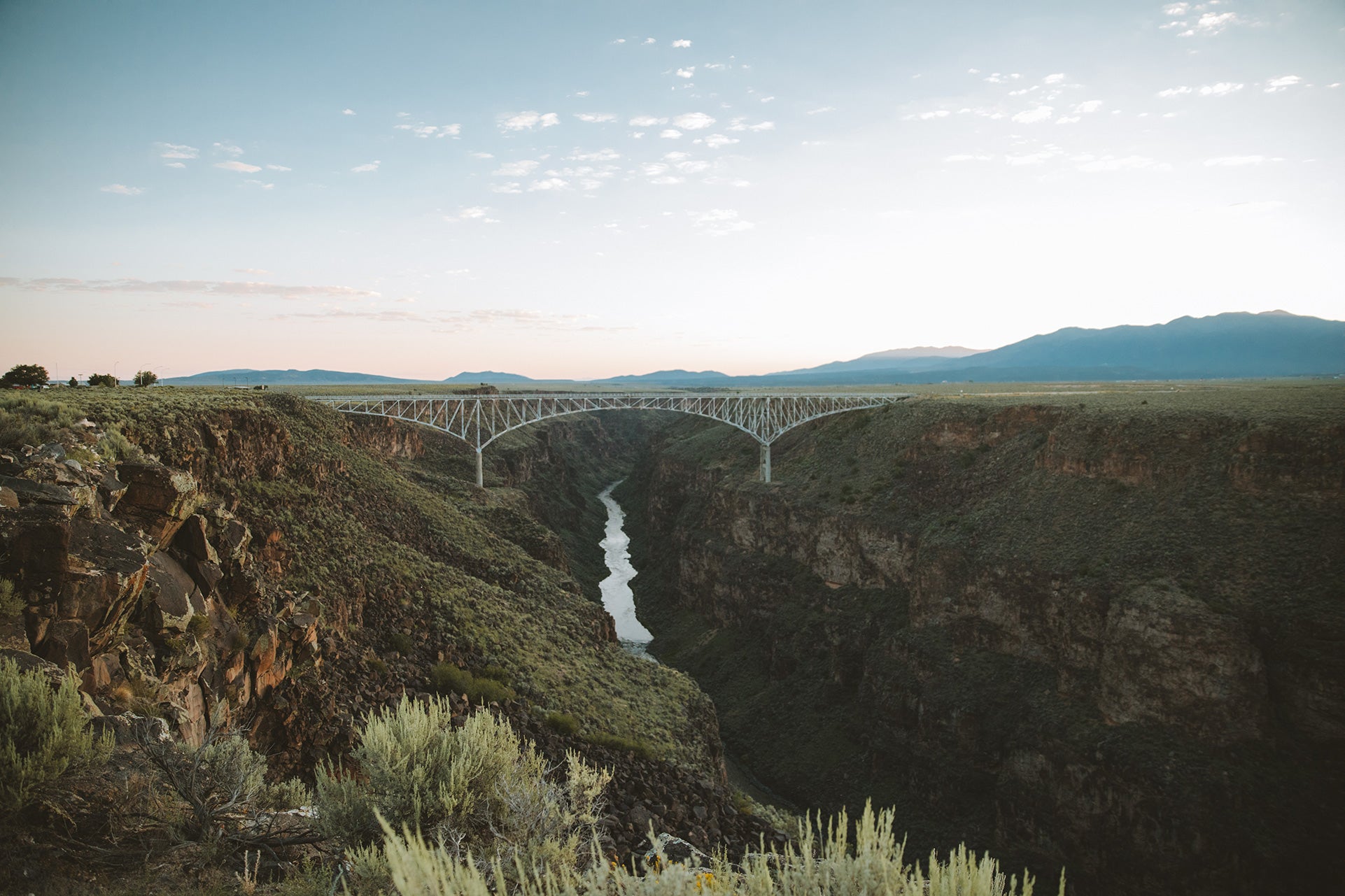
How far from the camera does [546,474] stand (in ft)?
236

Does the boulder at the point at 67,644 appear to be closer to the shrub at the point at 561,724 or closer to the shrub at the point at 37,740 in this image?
the shrub at the point at 37,740

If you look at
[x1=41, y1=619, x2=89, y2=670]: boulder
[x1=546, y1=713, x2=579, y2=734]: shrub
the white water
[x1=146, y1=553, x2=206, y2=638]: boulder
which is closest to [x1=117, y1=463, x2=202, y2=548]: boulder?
[x1=146, y1=553, x2=206, y2=638]: boulder

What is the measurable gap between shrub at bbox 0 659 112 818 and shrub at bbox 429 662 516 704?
10.8 m

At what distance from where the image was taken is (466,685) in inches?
698

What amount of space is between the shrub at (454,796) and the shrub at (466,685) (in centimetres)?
922

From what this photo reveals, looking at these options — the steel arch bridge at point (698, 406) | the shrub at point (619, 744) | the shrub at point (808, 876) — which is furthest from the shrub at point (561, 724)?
the steel arch bridge at point (698, 406)

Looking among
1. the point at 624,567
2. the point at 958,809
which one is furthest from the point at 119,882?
the point at 624,567

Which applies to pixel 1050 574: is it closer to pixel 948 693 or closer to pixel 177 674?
pixel 948 693

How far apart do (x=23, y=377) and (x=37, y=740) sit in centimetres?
2173

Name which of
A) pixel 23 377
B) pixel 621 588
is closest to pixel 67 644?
pixel 23 377

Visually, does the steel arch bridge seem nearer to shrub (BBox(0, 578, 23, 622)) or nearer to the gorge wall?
the gorge wall

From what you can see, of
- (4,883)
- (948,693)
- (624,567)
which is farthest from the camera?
(624,567)

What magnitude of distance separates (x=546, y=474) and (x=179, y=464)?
5503cm

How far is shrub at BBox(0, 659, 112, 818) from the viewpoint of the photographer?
6.15 m
